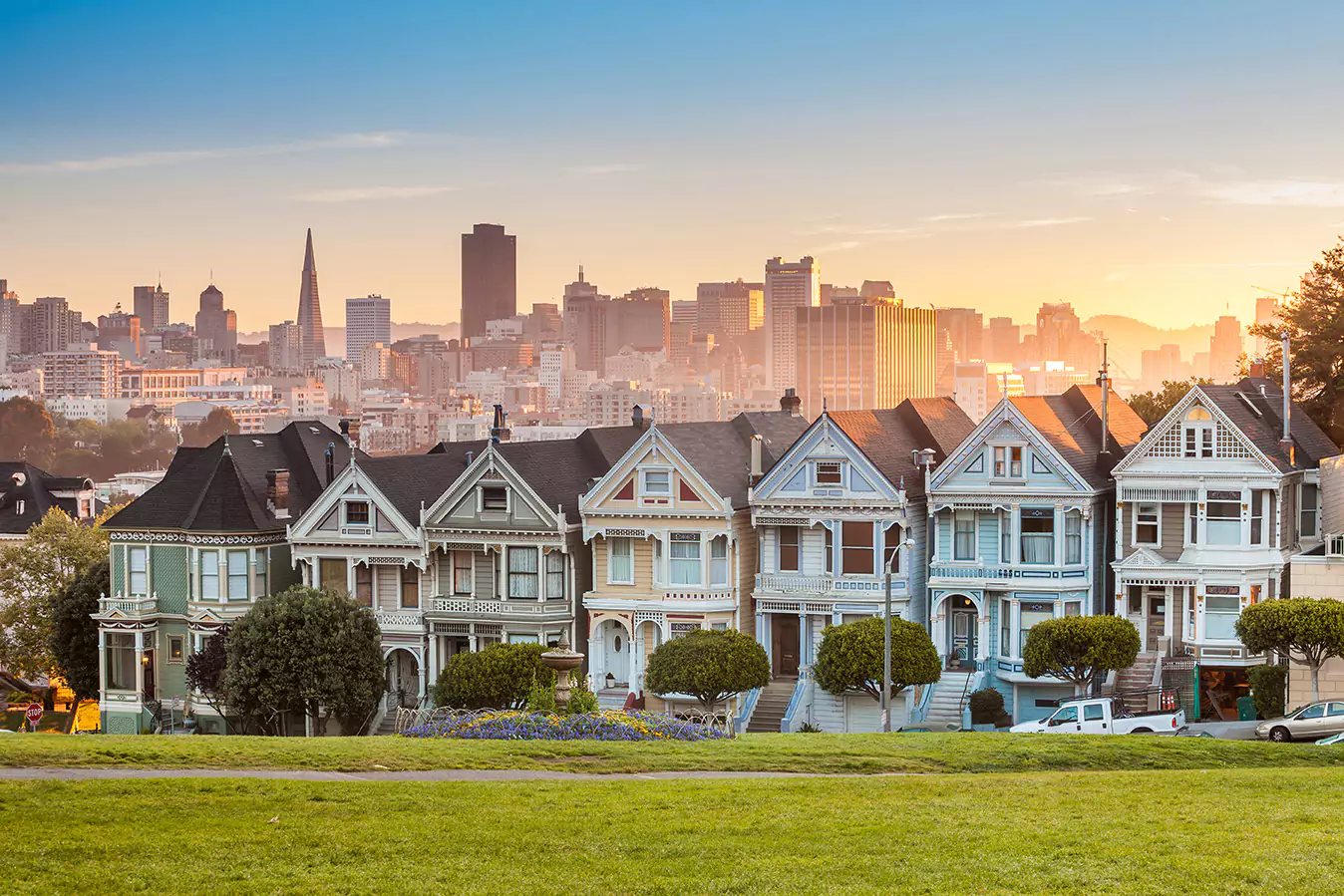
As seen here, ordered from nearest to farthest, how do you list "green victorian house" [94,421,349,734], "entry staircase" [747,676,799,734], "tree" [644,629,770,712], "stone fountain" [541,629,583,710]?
"stone fountain" [541,629,583,710] → "tree" [644,629,770,712] → "entry staircase" [747,676,799,734] → "green victorian house" [94,421,349,734]

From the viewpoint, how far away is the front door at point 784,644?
57.5 meters

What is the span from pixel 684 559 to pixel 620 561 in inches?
80.1

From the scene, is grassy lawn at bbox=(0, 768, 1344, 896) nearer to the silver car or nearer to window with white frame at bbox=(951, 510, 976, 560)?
the silver car

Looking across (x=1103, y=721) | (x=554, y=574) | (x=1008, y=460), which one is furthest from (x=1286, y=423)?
(x=554, y=574)

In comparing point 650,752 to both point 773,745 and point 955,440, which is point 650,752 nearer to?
point 773,745

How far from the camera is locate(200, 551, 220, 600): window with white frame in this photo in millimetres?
61406

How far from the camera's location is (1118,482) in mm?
54781

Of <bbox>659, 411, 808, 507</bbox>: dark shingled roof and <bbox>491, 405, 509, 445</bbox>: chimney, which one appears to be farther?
<bbox>491, 405, 509, 445</bbox>: chimney

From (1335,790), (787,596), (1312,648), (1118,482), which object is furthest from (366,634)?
(1335,790)

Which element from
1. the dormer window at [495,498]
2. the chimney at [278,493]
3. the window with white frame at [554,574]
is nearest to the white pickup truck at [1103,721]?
the window with white frame at [554,574]

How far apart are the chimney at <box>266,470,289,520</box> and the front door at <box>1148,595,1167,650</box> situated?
27429mm

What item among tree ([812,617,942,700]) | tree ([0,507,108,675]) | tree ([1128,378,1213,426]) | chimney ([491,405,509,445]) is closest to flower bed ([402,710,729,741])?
tree ([812,617,942,700])

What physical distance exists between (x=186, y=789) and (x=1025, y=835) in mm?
12879

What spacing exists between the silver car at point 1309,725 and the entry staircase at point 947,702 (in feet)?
32.3
